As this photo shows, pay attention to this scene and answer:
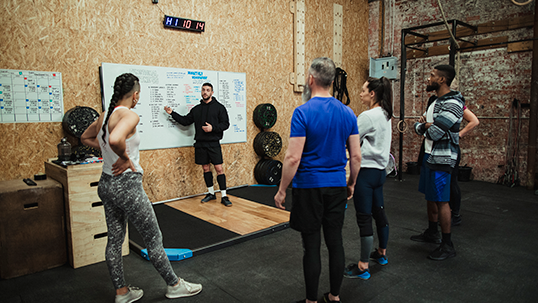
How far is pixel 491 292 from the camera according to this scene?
2.11 metres

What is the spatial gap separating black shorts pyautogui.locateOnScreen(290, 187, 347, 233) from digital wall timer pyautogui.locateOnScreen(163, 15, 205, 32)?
3.38 meters

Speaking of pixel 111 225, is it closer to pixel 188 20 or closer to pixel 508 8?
pixel 188 20

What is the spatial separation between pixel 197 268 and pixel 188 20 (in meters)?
3.18

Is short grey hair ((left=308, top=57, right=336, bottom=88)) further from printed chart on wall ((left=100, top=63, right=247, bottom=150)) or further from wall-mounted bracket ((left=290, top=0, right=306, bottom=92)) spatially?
wall-mounted bracket ((left=290, top=0, right=306, bottom=92))

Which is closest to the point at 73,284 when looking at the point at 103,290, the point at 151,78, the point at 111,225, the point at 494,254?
the point at 103,290

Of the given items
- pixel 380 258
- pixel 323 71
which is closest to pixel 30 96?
pixel 323 71

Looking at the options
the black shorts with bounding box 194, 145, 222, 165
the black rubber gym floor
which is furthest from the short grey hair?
the black shorts with bounding box 194, 145, 222, 165

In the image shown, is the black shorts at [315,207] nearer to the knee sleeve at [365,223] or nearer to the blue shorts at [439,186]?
the knee sleeve at [365,223]

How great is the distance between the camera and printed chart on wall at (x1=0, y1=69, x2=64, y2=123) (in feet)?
10.8

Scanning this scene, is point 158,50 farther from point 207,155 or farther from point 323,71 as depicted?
point 323,71

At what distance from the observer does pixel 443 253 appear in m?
2.62

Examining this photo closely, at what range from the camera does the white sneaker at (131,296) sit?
2.00 metres

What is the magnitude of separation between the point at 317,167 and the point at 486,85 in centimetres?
528

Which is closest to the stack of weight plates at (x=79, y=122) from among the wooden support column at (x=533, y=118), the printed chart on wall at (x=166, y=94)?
the printed chart on wall at (x=166, y=94)
